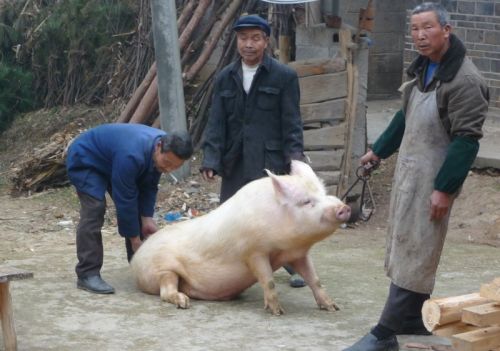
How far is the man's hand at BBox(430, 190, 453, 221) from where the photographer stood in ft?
17.5

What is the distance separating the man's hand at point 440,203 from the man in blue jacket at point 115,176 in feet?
5.99

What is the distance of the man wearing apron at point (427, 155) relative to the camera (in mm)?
5281

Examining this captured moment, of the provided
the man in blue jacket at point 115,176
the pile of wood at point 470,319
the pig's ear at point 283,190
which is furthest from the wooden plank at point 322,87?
the pile of wood at point 470,319

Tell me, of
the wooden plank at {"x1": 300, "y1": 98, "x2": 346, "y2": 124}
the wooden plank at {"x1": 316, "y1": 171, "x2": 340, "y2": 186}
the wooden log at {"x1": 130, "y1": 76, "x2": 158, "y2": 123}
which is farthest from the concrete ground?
the wooden log at {"x1": 130, "y1": 76, "x2": 158, "y2": 123}

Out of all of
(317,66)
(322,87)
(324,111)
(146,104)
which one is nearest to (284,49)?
(317,66)

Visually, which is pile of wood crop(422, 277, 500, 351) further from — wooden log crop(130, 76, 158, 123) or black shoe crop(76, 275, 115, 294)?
wooden log crop(130, 76, 158, 123)

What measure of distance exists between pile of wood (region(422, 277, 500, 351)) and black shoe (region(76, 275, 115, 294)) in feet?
8.46

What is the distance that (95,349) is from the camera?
229 inches

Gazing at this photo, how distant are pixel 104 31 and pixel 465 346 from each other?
10.6m

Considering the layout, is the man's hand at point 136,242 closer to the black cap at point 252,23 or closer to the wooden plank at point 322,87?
the black cap at point 252,23

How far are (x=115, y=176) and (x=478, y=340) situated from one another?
9.20 ft

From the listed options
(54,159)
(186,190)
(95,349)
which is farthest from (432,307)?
(54,159)

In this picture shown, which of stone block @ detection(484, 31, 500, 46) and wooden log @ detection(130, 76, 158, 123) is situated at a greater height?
stone block @ detection(484, 31, 500, 46)

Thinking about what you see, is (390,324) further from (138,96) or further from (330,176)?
(138,96)
